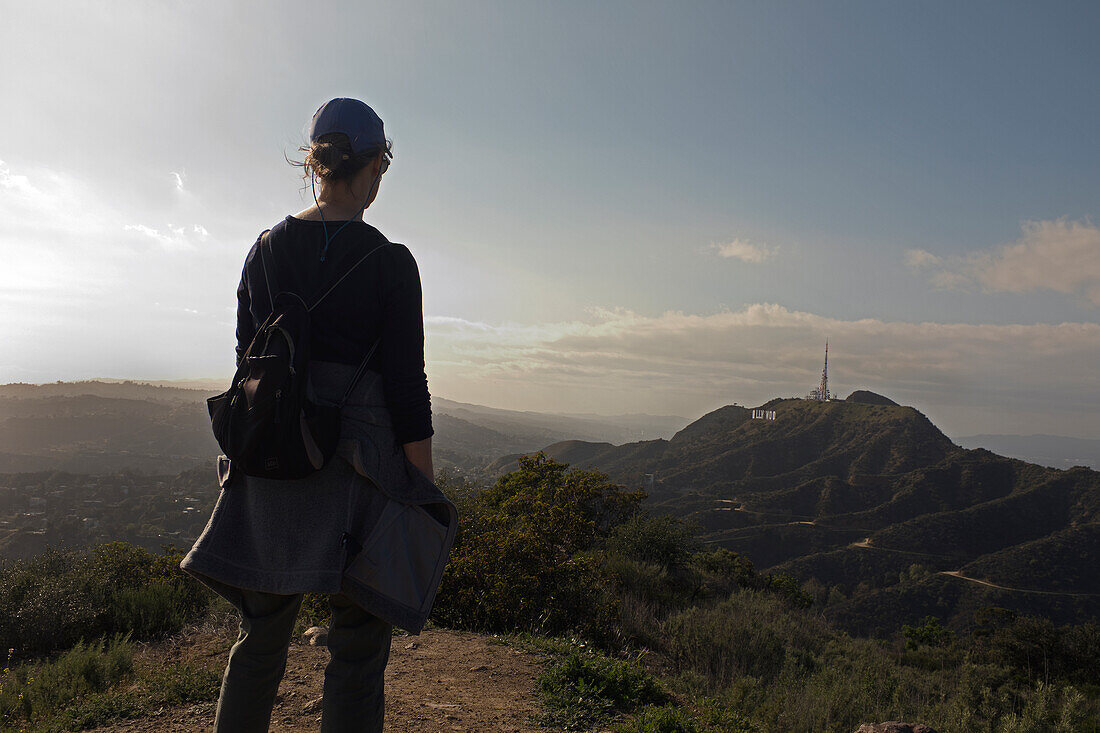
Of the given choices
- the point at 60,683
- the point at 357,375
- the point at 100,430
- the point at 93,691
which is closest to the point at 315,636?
the point at 93,691

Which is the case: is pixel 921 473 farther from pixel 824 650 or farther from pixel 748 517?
pixel 824 650

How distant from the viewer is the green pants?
55.6 inches

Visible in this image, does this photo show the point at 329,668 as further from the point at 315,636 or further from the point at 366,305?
the point at 315,636

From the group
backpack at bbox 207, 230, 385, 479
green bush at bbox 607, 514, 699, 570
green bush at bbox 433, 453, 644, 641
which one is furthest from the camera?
green bush at bbox 607, 514, 699, 570

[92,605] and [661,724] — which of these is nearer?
[661,724]

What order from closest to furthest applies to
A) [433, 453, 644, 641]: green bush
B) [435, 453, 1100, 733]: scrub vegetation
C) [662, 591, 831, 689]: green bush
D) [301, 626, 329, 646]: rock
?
[435, 453, 1100, 733]: scrub vegetation
[301, 626, 329, 646]: rock
[433, 453, 644, 641]: green bush
[662, 591, 831, 689]: green bush

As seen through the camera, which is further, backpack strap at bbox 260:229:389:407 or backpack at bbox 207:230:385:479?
backpack strap at bbox 260:229:389:407

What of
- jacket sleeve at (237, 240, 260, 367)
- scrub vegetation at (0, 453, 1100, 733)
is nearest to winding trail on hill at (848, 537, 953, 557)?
scrub vegetation at (0, 453, 1100, 733)

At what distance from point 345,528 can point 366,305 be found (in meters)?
0.56

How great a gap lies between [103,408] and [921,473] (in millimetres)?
105383

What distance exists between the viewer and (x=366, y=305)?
1481mm

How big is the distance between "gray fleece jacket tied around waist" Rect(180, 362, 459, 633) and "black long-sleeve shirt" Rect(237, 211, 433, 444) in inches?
2.2

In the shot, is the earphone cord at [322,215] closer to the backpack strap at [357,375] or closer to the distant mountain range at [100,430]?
the backpack strap at [357,375]

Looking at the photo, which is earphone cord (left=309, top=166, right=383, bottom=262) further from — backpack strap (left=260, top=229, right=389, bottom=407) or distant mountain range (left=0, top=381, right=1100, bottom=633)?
distant mountain range (left=0, top=381, right=1100, bottom=633)
